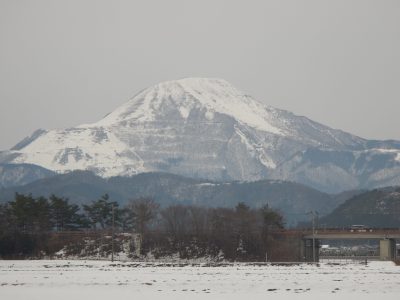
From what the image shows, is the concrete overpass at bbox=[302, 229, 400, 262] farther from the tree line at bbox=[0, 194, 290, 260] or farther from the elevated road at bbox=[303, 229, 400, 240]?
the tree line at bbox=[0, 194, 290, 260]

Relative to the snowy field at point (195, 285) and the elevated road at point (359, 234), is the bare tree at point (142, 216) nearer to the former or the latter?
the elevated road at point (359, 234)

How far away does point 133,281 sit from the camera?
92.5m

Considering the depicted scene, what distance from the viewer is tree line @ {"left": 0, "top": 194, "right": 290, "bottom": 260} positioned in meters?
169

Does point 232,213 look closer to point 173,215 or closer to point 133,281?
point 173,215

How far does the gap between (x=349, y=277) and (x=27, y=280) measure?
Answer: 1256 inches

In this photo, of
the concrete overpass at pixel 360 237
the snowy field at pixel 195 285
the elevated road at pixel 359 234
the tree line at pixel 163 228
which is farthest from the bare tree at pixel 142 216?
the snowy field at pixel 195 285

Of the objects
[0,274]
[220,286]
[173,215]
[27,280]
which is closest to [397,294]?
[220,286]

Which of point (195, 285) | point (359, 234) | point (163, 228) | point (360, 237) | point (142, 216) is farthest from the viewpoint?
point (163, 228)

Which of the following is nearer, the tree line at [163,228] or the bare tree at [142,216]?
the tree line at [163,228]

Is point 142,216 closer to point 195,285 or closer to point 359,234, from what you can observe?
point 359,234

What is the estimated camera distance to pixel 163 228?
612ft

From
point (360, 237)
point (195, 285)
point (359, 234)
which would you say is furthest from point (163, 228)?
point (195, 285)

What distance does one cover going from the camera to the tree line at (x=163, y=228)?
169 meters

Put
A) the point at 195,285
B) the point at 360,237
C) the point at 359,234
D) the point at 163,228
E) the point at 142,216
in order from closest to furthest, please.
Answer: the point at 195,285
the point at 360,237
the point at 359,234
the point at 142,216
the point at 163,228
